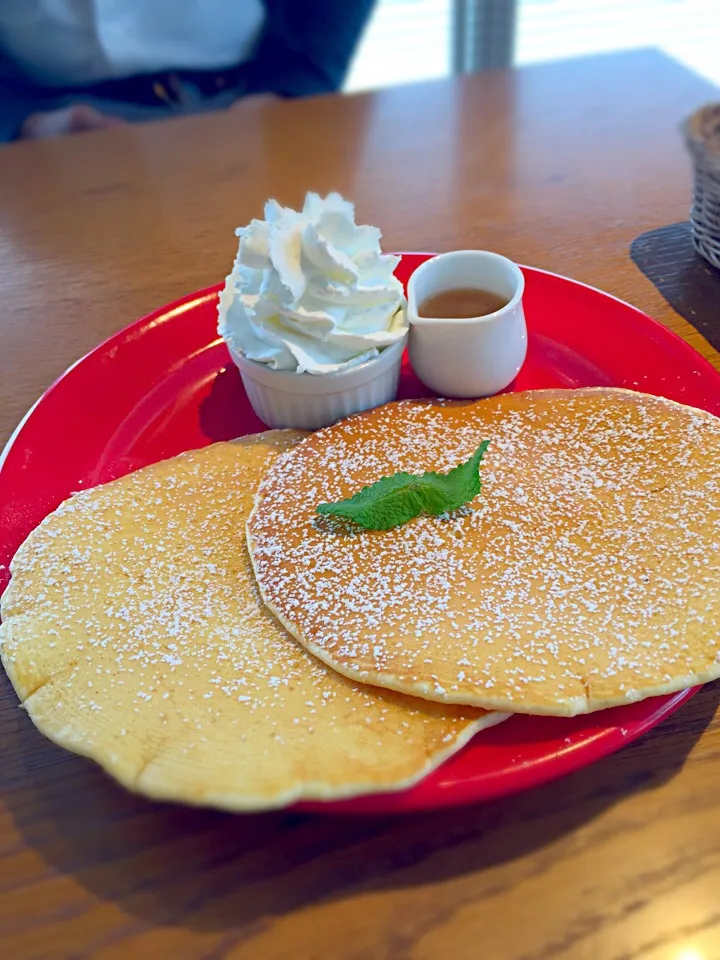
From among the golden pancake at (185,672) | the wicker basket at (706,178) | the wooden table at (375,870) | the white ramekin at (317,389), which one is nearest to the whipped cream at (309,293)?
the white ramekin at (317,389)

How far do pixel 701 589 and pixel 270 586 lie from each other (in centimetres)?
57

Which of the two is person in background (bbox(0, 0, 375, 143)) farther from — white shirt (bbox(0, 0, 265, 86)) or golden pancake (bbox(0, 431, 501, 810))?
golden pancake (bbox(0, 431, 501, 810))

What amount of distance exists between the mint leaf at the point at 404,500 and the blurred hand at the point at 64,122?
78.5 inches

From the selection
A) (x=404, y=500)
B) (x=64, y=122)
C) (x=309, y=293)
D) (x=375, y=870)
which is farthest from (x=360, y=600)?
(x=64, y=122)

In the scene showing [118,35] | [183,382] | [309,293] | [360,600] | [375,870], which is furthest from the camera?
[118,35]

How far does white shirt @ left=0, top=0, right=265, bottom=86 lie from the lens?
2.25m

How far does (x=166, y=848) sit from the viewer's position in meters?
0.82

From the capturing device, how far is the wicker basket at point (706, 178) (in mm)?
1412

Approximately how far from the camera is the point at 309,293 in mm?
1212

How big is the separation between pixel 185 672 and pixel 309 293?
665 millimetres

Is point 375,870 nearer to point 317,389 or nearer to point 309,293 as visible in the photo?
point 317,389

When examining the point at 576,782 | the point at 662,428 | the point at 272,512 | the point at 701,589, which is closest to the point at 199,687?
the point at 272,512

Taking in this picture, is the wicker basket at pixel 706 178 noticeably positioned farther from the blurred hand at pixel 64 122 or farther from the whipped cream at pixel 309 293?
the blurred hand at pixel 64 122

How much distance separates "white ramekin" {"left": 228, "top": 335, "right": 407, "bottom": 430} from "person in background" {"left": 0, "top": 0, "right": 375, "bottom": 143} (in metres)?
1.69
